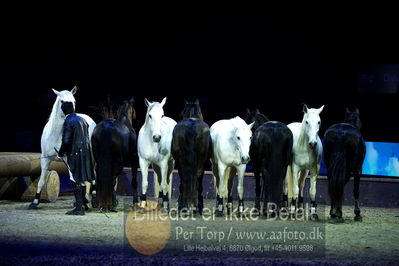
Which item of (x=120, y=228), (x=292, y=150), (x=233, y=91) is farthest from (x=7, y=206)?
(x=233, y=91)

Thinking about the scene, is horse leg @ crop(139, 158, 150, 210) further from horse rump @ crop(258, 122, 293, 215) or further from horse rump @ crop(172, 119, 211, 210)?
horse rump @ crop(258, 122, 293, 215)

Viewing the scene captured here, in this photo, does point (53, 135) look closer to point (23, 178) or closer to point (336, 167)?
point (23, 178)

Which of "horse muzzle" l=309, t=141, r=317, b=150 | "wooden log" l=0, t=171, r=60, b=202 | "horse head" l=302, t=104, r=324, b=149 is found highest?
"horse head" l=302, t=104, r=324, b=149

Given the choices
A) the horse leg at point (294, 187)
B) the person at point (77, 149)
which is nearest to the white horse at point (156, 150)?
the person at point (77, 149)

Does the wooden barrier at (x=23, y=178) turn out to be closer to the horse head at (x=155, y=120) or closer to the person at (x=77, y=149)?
the person at (x=77, y=149)

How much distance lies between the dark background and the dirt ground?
6196 mm

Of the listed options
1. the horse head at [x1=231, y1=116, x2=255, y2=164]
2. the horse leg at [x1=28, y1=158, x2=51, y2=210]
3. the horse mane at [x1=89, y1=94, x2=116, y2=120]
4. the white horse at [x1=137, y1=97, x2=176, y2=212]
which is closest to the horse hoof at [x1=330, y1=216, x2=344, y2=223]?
the horse head at [x1=231, y1=116, x2=255, y2=164]

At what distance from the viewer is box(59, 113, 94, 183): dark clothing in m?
10.9

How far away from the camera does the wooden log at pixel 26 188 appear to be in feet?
44.5

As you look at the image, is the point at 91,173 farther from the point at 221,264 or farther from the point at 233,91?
the point at 233,91

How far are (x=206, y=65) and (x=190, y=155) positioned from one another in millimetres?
7504

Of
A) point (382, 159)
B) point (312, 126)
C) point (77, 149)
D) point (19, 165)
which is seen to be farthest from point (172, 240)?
point (382, 159)

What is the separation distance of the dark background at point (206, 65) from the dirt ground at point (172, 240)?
6.20m

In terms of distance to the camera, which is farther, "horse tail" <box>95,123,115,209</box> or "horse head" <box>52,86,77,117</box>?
"horse head" <box>52,86,77,117</box>
